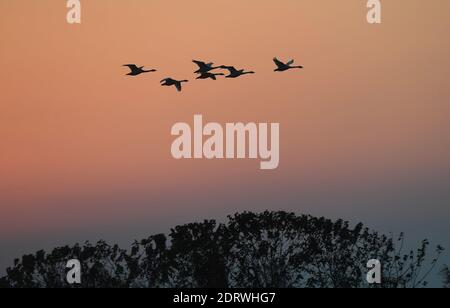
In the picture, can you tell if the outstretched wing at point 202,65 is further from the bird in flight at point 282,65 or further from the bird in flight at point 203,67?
the bird in flight at point 282,65

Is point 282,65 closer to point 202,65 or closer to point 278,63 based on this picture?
point 278,63

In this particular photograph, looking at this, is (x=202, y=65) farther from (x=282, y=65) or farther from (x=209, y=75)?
(x=282, y=65)

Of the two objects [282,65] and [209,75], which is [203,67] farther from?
[282,65]

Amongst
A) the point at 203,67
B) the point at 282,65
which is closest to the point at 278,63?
the point at 282,65

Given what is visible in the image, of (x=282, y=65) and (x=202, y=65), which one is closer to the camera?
(x=202, y=65)

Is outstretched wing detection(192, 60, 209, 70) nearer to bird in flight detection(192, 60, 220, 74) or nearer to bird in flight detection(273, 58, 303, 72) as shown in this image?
bird in flight detection(192, 60, 220, 74)

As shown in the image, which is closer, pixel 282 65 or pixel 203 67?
pixel 203 67

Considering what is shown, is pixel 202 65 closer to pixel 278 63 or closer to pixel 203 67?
pixel 203 67

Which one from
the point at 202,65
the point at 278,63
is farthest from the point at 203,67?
the point at 278,63
